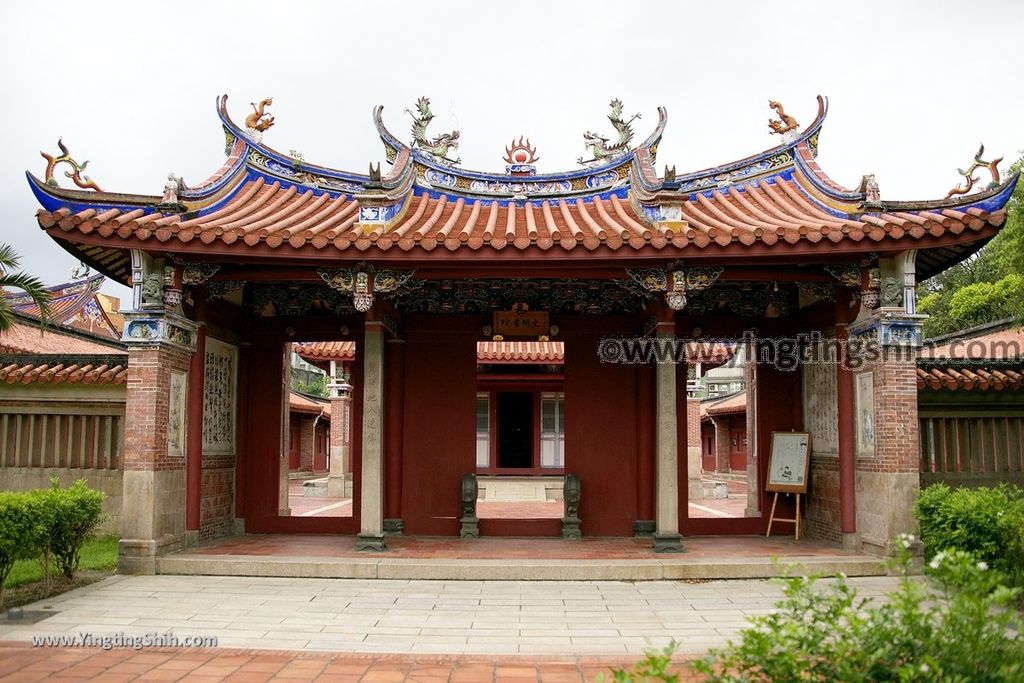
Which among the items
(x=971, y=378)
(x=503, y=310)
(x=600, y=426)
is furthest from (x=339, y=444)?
(x=971, y=378)

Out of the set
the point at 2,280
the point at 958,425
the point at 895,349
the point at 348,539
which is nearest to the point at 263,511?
the point at 348,539

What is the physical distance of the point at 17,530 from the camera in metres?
6.77

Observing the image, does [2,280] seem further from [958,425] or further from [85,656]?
[958,425]

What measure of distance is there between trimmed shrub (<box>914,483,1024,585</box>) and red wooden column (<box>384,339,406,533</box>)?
19.8 ft

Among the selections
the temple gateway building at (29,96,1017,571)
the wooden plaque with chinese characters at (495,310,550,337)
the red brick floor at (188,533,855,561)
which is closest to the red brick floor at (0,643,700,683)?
the temple gateway building at (29,96,1017,571)

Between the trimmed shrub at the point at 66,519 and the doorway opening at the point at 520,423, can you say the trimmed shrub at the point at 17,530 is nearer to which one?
the trimmed shrub at the point at 66,519

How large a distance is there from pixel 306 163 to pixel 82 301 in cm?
926

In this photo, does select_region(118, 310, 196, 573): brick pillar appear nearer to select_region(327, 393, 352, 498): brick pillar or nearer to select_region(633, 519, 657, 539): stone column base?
select_region(633, 519, 657, 539): stone column base

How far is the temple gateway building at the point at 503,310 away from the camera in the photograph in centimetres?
810

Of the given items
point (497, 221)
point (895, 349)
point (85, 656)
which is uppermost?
point (497, 221)

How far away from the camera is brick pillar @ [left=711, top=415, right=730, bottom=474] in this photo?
96.5ft

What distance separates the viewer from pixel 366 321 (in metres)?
9.16
